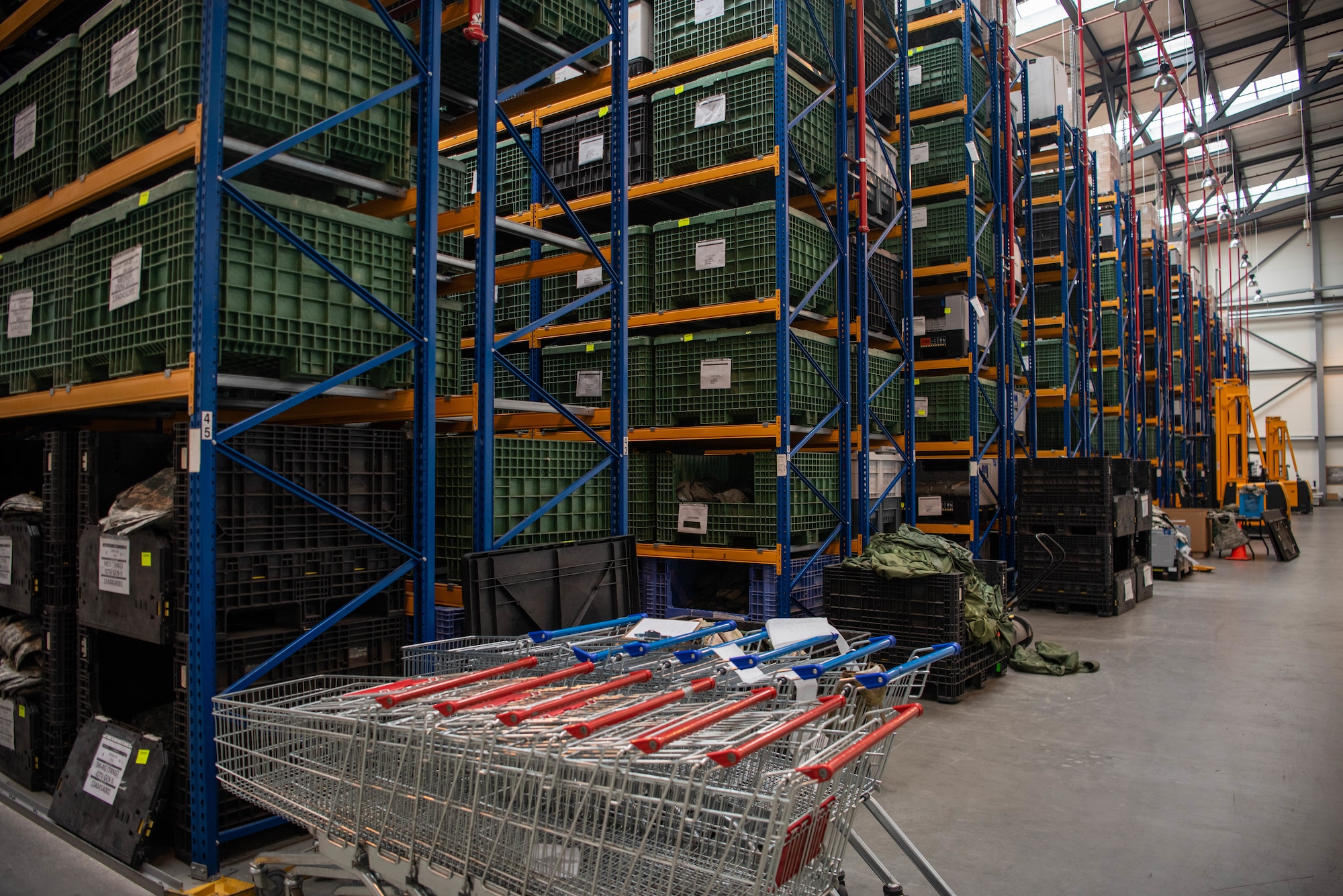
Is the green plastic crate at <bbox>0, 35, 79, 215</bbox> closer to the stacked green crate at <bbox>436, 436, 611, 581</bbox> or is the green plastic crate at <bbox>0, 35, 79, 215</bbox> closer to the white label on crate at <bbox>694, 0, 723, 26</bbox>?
the stacked green crate at <bbox>436, 436, 611, 581</bbox>

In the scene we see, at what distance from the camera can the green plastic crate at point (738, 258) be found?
19.6ft

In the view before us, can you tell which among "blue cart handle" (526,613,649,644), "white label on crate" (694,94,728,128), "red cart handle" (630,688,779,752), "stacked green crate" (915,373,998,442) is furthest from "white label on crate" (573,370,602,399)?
"red cart handle" (630,688,779,752)

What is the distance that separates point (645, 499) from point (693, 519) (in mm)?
461

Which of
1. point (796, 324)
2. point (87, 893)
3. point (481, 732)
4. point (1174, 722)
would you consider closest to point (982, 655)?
point (1174, 722)

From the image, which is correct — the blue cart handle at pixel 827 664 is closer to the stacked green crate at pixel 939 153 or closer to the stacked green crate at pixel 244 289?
the stacked green crate at pixel 244 289

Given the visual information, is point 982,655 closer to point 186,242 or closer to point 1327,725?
point 1327,725

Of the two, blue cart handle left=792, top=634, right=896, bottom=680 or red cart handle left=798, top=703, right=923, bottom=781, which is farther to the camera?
blue cart handle left=792, top=634, right=896, bottom=680

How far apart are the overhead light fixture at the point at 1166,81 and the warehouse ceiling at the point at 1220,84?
7.2 inches

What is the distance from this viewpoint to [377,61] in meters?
3.83

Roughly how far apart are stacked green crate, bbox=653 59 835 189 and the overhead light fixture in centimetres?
834

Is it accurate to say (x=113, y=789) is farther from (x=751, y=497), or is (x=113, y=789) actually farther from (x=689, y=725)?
(x=751, y=497)

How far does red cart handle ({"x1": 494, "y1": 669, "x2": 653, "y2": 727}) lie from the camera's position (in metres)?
1.95

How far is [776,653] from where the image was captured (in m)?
2.66

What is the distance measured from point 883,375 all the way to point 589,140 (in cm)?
325
